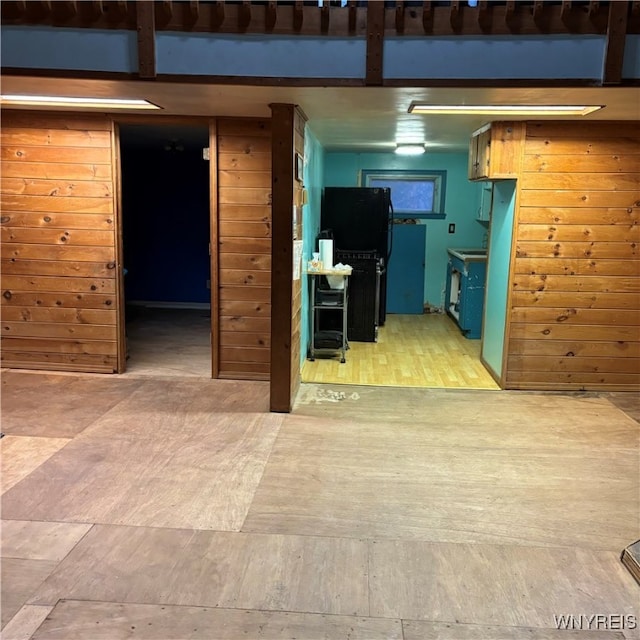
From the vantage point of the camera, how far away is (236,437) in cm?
369

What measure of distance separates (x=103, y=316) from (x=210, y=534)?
2819 millimetres

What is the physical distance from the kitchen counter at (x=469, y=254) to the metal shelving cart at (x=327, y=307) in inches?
60.1

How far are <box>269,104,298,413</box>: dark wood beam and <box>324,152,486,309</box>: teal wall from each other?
3760mm

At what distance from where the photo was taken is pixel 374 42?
317 centimetres

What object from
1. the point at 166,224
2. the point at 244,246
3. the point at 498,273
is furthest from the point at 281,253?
the point at 166,224

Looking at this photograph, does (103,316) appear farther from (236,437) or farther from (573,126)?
(573,126)

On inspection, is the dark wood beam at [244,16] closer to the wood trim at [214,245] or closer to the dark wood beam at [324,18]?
the dark wood beam at [324,18]

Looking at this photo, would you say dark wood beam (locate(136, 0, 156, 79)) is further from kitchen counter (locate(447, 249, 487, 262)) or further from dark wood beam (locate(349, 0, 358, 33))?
kitchen counter (locate(447, 249, 487, 262))

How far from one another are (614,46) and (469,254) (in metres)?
3.71

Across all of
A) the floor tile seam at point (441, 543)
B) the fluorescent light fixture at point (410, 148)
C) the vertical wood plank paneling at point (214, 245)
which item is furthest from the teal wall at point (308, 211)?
the floor tile seam at point (441, 543)

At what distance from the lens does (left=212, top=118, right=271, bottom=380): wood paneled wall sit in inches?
180

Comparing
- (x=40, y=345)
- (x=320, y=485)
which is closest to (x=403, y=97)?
(x=320, y=485)

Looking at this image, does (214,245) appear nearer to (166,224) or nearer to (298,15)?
(298,15)

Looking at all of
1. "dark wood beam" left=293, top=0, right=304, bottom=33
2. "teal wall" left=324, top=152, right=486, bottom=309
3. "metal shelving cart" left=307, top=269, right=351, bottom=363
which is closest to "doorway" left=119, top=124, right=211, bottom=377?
"teal wall" left=324, top=152, right=486, bottom=309
